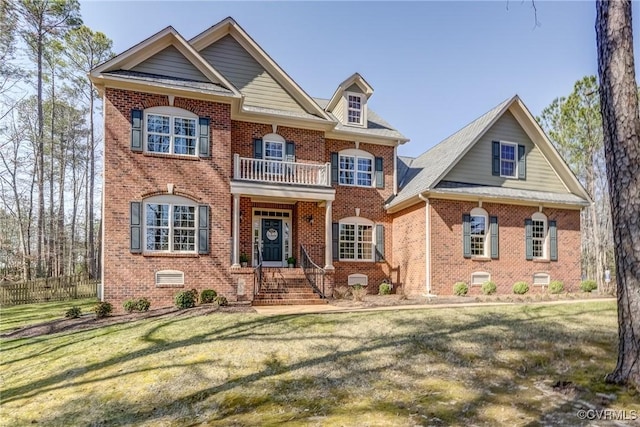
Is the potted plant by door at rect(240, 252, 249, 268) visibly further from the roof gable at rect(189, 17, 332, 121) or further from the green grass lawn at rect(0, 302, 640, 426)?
the roof gable at rect(189, 17, 332, 121)

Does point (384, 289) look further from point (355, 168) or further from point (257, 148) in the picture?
point (257, 148)

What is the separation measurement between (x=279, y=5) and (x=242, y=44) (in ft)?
7.34

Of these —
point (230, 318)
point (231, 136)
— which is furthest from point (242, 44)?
point (230, 318)

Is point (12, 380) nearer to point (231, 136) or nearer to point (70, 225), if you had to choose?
point (231, 136)

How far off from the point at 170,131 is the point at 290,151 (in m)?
4.46

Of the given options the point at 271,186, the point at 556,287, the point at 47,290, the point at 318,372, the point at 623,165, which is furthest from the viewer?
the point at 47,290

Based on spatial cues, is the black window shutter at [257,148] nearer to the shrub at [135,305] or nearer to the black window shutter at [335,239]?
the black window shutter at [335,239]

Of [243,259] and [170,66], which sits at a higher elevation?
[170,66]

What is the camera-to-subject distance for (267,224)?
50.4ft

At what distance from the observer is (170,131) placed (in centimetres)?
1264

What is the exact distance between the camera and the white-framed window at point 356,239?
639 inches

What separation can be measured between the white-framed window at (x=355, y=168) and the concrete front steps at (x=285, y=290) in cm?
483

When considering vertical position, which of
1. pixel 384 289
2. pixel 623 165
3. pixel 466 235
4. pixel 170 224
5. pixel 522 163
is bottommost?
pixel 384 289

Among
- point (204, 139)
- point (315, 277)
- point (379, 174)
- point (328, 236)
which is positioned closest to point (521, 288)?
point (379, 174)
